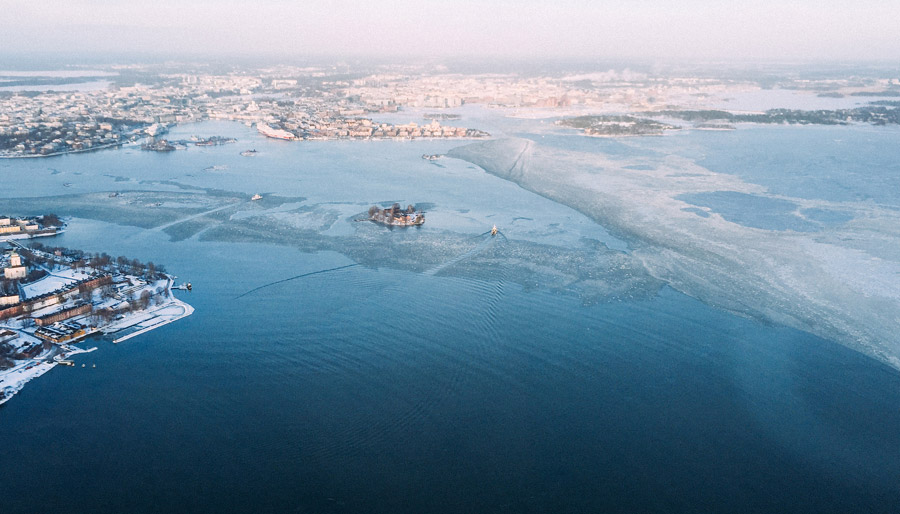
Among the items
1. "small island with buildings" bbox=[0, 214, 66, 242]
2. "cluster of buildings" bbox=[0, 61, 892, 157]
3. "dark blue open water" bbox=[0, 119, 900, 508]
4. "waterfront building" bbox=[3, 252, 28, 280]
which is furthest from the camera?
"cluster of buildings" bbox=[0, 61, 892, 157]

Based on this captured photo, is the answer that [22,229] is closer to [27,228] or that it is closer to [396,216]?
[27,228]

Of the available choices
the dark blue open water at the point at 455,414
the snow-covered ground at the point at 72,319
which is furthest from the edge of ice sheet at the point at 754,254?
the snow-covered ground at the point at 72,319

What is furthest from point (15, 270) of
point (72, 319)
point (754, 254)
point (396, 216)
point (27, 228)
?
point (754, 254)

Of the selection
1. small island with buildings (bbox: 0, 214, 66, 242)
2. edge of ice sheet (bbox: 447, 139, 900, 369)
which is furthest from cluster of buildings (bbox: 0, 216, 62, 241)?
edge of ice sheet (bbox: 447, 139, 900, 369)

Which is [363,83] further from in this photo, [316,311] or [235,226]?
[316,311]

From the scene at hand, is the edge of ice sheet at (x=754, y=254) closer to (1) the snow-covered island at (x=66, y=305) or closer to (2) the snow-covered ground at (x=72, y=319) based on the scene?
(2) the snow-covered ground at (x=72, y=319)

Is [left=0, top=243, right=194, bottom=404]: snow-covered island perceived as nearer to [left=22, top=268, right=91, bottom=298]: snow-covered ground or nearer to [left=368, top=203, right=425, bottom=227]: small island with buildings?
[left=22, top=268, right=91, bottom=298]: snow-covered ground
